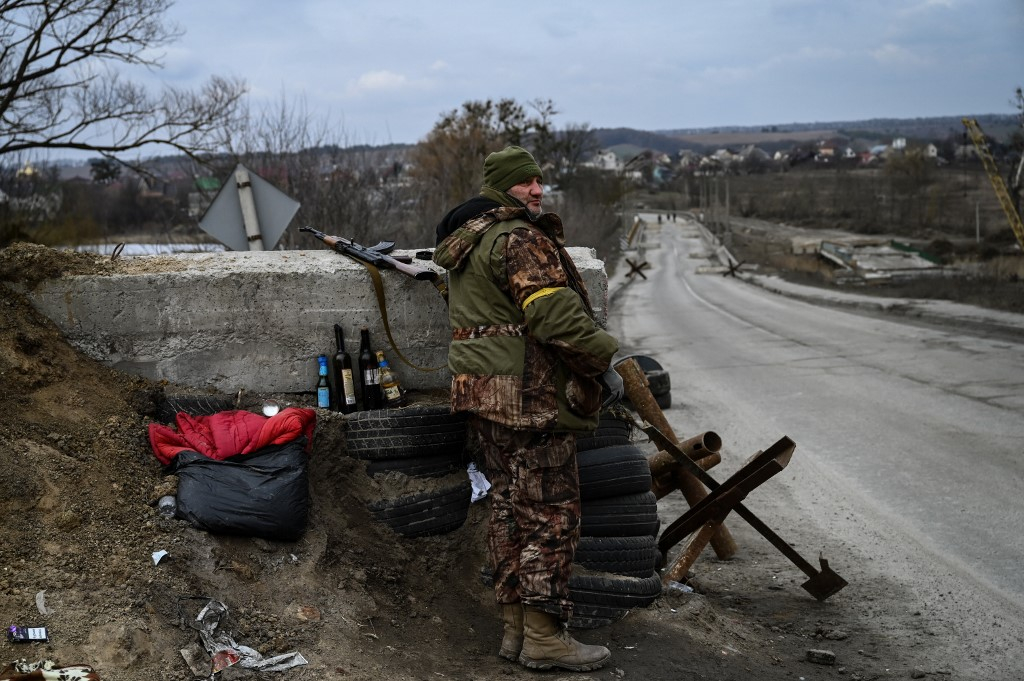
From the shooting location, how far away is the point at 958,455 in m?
8.41

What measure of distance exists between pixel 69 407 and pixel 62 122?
12.5 meters

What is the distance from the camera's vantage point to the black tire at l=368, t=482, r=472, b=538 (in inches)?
188

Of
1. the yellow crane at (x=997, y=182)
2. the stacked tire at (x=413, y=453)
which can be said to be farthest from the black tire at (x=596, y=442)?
the yellow crane at (x=997, y=182)

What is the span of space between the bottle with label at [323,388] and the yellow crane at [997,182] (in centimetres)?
4982

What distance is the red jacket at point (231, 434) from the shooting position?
4.41m

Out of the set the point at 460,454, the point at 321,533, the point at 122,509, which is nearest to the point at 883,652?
the point at 460,454

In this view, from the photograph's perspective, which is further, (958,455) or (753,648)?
(958,455)

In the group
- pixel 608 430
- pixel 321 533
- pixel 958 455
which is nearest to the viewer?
pixel 321 533

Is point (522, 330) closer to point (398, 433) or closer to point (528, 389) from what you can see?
point (528, 389)

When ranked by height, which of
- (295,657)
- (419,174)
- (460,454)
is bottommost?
(295,657)

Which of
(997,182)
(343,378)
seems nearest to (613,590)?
→ (343,378)

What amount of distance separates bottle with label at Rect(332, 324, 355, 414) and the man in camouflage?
3.95 ft

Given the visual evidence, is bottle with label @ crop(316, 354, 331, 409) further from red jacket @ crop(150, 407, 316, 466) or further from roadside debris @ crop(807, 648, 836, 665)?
roadside debris @ crop(807, 648, 836, 665)

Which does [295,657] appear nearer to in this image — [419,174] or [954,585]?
[954,585]
